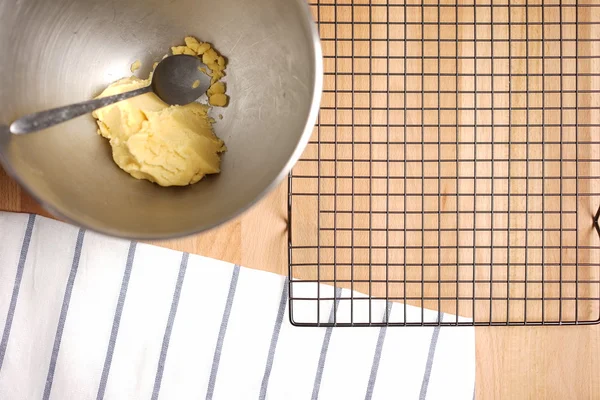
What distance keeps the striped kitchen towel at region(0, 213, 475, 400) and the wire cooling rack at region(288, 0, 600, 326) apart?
0.04 m

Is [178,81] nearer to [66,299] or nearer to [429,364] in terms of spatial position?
[66,299]

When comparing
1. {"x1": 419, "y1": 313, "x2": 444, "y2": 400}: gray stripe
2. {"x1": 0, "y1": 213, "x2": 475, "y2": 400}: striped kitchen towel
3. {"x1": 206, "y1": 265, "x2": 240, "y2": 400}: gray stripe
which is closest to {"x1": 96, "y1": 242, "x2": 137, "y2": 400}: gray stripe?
{"x1": 0, "y1": 213, "x2": 475, "y2": 400}: striped kitchen towel

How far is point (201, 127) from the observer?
26.7 inches

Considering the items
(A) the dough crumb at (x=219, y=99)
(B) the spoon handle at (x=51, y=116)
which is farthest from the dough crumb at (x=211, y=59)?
(B) the spoon handle at (x=51, y=116)

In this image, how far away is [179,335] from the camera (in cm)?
79

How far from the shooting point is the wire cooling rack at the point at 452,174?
75cm

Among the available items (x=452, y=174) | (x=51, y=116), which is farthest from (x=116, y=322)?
(x=452, y=174)

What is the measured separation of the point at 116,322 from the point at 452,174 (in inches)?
20.3

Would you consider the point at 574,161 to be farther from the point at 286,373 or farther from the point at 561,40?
the point at 286,373

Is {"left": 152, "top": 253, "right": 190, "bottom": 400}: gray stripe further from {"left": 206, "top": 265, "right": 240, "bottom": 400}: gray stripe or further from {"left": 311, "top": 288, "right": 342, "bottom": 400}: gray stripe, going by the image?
{"left": 311, "top": 288, "right": 342, "bottom": 400}: gray stripe

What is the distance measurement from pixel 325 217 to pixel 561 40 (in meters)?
0.39

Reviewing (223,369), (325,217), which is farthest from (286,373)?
(325,217)

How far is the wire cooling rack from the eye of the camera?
2.46 ft

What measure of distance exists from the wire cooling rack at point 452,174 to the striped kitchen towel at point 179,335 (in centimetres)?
4
